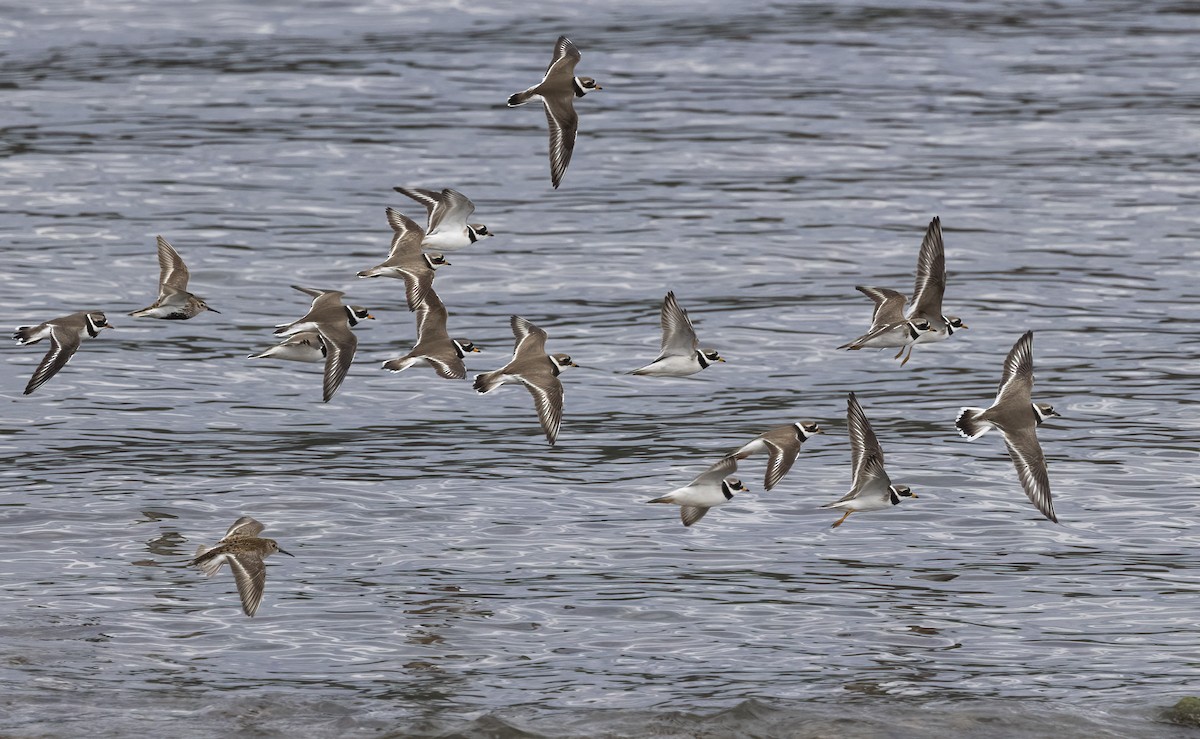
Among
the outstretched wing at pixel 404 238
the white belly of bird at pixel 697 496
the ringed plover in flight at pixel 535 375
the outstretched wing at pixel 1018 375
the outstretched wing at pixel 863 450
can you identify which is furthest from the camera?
the outstretched wing at pixel 404 238

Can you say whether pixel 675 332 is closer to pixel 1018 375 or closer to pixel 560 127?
pixel 560 127

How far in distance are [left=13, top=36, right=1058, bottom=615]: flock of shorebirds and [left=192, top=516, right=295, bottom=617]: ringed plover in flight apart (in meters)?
0.01

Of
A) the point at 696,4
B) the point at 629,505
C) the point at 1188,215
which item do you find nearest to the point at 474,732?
the point at 629,505

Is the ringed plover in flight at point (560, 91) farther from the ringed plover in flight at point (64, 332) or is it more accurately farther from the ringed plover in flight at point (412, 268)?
the ringed plover in flight at point (64, 332)

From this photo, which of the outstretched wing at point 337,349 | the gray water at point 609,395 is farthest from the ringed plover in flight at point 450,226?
the gray water at point 609,395

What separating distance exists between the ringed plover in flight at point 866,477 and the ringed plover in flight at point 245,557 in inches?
182

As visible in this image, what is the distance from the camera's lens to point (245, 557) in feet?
44.8

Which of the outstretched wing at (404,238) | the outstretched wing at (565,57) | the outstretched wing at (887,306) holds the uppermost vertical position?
the outstretched wing at (565,57)

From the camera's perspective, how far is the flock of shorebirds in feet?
48.8

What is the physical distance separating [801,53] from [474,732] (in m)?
30.7

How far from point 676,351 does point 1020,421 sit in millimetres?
3337

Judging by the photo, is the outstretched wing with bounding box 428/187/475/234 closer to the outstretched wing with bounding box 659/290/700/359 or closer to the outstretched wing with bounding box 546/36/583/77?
the outstretched wing with bounding box 546/36/583/77

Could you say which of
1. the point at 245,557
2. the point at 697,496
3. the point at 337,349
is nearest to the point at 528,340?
the point at 337,349

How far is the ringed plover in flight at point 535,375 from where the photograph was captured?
52.1ft
